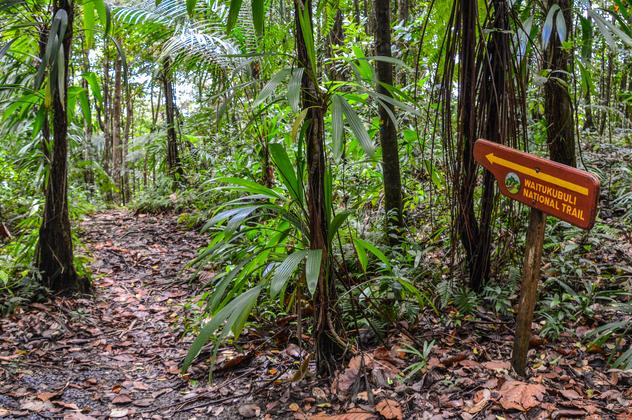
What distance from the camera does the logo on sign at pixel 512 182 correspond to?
82.0 inches

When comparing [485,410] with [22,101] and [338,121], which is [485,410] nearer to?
[338,121]

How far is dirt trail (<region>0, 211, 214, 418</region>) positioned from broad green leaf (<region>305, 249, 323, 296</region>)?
3.16ft

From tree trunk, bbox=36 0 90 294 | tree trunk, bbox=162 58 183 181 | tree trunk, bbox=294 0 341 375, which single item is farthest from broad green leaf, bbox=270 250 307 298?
tree trunk, bbox=162 58 183 181

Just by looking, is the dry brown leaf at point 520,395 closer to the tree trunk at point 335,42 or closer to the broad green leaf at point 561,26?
the broad green leaf at point 561,26

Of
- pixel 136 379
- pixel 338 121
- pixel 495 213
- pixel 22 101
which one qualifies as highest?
pixel 22 101

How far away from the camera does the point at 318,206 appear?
7.40 feet

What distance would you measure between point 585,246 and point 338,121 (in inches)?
82.3

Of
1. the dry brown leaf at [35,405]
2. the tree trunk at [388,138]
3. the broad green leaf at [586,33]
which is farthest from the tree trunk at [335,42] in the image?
the dry brown leaf at [35,405]

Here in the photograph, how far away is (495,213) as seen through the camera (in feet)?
9.12

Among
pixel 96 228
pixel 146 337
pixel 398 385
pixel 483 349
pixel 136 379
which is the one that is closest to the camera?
pixel 398 385

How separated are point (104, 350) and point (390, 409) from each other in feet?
6.05

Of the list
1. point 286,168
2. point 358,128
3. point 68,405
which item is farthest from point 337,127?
point 68,405

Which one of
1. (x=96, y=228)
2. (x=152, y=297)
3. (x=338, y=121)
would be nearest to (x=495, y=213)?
(x=338, y=121)

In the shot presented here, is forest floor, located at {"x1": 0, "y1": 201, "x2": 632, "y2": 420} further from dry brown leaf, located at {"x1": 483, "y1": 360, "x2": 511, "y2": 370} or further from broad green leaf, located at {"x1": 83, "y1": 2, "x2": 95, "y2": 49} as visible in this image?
broad green leaf, located at {"x1": 83, "y1": 2, "x2": 95, "y2": 49}
